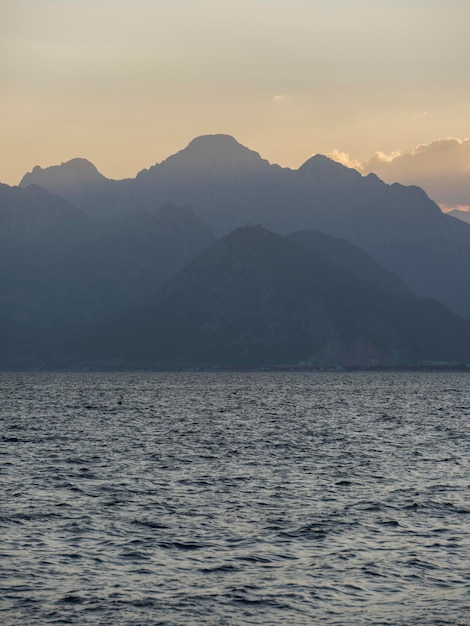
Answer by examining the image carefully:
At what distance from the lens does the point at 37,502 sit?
6009cm

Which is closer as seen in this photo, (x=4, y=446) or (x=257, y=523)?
(x=257, y=523)

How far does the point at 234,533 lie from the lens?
50969 millimetres

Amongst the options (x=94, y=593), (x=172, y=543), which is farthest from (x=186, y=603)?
(x=172, y=543)

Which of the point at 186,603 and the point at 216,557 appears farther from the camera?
the point at 216,557

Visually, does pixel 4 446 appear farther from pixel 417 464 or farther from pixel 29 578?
pixel 29 578

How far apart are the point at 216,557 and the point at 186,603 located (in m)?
7.67

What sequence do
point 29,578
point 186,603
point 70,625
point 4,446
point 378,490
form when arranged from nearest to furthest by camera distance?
1. point 70,625
2. point 186,603
3. point 29,578
4. point 378,490
5. point 4,446

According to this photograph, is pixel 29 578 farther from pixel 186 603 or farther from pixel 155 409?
pixel 155 409

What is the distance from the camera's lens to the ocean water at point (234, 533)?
124ft

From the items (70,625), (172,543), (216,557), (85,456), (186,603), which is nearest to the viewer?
(70,625)

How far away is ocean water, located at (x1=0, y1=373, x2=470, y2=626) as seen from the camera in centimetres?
3778

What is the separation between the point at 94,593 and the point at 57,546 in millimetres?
8952

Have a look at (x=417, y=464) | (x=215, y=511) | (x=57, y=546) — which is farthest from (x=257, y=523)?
(x=417, y=464)

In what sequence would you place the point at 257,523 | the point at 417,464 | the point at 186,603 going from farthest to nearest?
1. the point at 417,464
2. the point at 257,523
3. the point at 186,603
